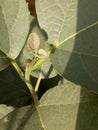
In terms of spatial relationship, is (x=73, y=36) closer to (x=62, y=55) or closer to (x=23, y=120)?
(x=62, y=55)

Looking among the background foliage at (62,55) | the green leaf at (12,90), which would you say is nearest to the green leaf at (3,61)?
the background foliage at (62,55)

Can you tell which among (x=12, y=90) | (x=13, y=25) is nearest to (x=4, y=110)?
(x=12, y=90)

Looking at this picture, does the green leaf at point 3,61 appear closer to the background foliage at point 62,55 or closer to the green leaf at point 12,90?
the background foliage at point 62,55

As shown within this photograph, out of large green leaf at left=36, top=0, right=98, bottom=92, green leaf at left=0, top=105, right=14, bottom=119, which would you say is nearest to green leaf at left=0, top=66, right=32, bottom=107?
green leaf at left=0, top=105, right=14, bottom=119

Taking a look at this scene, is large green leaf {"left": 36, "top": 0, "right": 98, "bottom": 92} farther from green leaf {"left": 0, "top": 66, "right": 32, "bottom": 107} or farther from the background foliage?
green leaf {"left": 0, "top": 66, "right": 32, "bottom": 107}

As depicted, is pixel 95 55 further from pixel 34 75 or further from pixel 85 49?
pixel 34 75

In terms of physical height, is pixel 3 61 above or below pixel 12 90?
above
